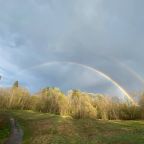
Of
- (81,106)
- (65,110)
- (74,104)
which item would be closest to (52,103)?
(65,110)

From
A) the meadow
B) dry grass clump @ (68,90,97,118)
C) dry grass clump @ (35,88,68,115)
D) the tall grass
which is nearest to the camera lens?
the meadow

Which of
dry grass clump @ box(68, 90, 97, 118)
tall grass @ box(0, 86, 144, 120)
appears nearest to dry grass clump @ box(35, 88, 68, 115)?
tall grass @ box(0, 86, 144, 120)

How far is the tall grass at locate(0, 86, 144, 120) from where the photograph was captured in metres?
68.9

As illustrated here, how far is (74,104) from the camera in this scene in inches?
2835

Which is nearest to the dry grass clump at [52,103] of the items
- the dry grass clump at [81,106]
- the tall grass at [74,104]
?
the tall grass at [74,104]

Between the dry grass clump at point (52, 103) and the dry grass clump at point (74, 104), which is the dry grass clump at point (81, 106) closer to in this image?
the dry grass clump at point (74, 104)

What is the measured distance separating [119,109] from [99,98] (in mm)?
5462

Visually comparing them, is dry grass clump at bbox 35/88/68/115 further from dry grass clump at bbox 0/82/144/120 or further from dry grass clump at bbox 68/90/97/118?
dry grass clump at bbox 68/90/97/118

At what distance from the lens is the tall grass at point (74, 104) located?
68875 millimetres

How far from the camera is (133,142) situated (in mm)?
27453

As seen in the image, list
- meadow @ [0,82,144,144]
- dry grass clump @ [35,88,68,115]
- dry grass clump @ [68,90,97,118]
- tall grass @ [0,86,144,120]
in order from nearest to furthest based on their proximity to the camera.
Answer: meadow @ [0,82,144,144] < dry grass clump @ [68,90,97,118] < tall grass @ [0,86,144,120] < dry grass clump @ [35,88,68,115]

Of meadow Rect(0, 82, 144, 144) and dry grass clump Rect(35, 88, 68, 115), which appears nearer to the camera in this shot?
meadow Rect(0, 82, 144, 144)

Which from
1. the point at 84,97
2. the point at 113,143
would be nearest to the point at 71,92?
the point at 84,97

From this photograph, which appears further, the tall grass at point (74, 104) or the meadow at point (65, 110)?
the tall grass at point (74, 104)
